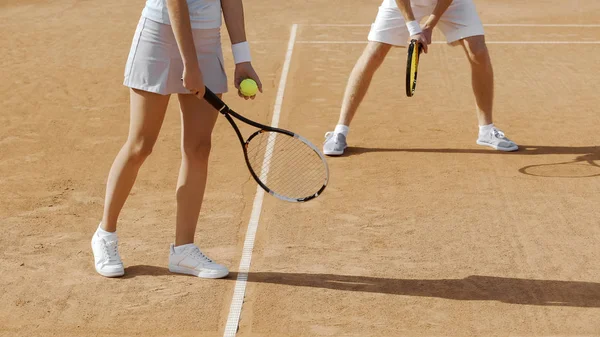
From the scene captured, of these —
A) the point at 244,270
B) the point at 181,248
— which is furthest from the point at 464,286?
the point at 181,248

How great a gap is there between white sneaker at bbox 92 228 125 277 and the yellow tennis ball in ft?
3.10

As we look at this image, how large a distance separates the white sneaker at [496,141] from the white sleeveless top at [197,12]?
2.92m

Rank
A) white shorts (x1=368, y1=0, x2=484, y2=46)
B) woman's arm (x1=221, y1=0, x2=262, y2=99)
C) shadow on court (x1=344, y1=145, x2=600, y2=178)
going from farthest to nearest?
white shorts (x1=368, y1=0, x2=484, y2=46), shadow on court (x1=344, y1=145, x2=600, y2=178), woman's arm (x1=221, y1=0, x2=262, y2=99)

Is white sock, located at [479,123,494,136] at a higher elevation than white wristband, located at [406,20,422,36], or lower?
lower

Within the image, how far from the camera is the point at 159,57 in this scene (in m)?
4.44

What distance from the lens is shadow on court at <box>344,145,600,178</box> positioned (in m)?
6.34

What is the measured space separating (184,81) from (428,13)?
2.83 metres

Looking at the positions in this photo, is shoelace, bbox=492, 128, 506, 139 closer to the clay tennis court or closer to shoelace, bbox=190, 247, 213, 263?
the clay tennis court

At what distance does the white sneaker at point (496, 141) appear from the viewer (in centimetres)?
679

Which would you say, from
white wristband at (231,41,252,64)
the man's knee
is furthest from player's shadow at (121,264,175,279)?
the man's knee

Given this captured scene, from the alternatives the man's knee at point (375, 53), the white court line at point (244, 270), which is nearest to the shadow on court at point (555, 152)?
the man's knee at point (375, 53)

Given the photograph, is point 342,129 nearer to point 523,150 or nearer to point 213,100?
point 523,150

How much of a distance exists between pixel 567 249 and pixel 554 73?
4.42 meters

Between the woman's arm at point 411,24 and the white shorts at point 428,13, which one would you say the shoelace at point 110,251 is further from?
the white shorts at point 428,13
